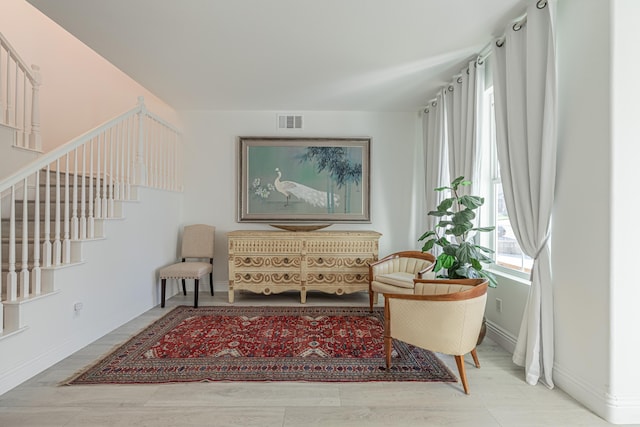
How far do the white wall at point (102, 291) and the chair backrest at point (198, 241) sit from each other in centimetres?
20

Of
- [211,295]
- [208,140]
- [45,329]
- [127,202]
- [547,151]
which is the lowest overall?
[211,295]

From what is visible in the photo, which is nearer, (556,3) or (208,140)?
(556,3)

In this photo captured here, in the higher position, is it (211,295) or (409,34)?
(409,34)

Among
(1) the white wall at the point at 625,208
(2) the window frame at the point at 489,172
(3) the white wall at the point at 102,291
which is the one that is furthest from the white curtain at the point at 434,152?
(3) the white wall at the point at 102,291

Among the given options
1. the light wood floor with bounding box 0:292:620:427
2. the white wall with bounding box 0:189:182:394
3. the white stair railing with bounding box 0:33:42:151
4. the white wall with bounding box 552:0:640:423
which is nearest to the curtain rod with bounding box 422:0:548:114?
the white wall with bounding box 552:0:640:423

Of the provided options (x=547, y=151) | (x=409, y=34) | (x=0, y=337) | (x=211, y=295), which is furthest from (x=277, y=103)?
(x=0, y=337)

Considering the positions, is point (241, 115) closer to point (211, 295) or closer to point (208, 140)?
point (208, 140)

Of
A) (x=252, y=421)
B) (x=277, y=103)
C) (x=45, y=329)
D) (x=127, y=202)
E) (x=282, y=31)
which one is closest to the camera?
(x=252, y=421)

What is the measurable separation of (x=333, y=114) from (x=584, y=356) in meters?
4.04

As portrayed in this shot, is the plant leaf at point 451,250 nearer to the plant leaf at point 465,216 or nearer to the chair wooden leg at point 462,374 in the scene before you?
the plant leaf at point 465,216

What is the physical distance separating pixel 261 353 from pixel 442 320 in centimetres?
153

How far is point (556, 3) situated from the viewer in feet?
7.33

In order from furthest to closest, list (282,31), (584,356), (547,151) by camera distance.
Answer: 1. (282,31)
2. (547,151)
3. (584,356)

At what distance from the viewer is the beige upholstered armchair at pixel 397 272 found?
3499 mm
